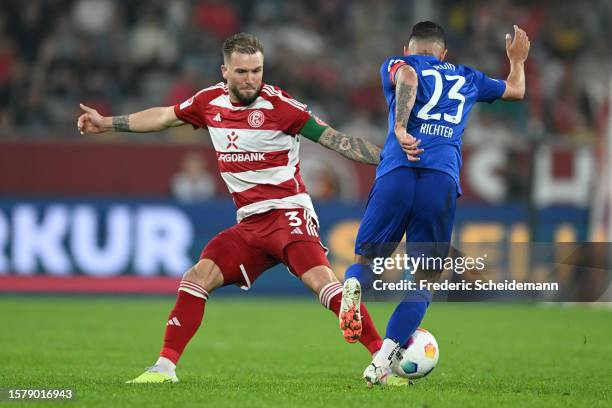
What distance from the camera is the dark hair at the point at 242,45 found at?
732cm

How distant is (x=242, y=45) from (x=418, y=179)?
1386 millimetres

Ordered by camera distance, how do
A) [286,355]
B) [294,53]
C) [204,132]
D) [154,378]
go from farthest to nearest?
[294,53]
[204,132]
[286,355]
[154,378]

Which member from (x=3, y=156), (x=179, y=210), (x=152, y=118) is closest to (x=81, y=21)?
(x=3, y=156)

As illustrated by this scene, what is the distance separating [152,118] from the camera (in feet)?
25.6

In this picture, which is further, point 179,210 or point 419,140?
point 179,210

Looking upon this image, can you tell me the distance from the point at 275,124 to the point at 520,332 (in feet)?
19.6

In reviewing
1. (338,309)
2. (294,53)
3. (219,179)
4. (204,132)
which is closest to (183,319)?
(338,309)

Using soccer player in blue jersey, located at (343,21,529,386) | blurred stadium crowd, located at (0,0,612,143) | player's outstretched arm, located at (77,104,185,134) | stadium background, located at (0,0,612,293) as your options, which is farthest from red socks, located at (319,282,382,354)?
blurred stadium crowd, located at (0,0,612,143)

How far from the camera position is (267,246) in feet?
24.8

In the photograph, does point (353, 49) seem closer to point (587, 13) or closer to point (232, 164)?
point (587, 13)

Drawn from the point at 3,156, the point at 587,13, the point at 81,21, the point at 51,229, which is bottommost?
the point at 51,229

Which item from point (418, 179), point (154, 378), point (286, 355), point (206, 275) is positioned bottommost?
point (154, 378)

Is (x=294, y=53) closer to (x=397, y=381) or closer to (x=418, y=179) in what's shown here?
(x=418, y=179)

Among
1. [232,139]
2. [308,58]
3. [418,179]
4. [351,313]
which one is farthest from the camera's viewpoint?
[308,58]
